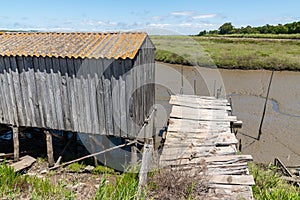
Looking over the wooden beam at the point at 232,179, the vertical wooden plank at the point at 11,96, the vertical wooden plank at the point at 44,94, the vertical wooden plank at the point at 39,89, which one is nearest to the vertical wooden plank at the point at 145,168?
the wooden beam at the point at 232,179

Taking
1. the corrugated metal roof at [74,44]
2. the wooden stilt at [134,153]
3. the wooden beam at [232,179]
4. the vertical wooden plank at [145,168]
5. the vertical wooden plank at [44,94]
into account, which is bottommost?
the wooden stilt at [134,153]

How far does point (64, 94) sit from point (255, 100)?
14.0 meters

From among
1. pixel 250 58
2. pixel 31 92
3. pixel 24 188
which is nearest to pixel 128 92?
pixel 31 92

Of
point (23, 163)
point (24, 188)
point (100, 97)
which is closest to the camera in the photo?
point (24, 188)

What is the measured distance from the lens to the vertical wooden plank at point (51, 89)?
874cm

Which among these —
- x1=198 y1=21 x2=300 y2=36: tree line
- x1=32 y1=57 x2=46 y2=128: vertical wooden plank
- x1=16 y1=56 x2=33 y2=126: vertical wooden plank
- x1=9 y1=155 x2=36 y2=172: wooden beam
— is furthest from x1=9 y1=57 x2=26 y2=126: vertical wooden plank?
x1=198 y1=21 x2=300 y2=36: tree line

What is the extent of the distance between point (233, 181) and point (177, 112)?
473 centimetres

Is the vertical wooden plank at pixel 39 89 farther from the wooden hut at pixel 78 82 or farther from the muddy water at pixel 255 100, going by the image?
the muddy water at pixel 255 100

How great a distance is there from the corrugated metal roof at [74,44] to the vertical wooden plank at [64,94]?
0.33 meters

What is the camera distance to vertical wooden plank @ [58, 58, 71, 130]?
28.2 ft

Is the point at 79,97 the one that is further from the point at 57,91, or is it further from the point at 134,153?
the point at 134,153

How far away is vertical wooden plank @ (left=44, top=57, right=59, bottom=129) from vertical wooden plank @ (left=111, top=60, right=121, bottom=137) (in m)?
2.01

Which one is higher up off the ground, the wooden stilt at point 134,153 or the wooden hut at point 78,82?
the wooden hut at point 78,82

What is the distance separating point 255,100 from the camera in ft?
62.3
